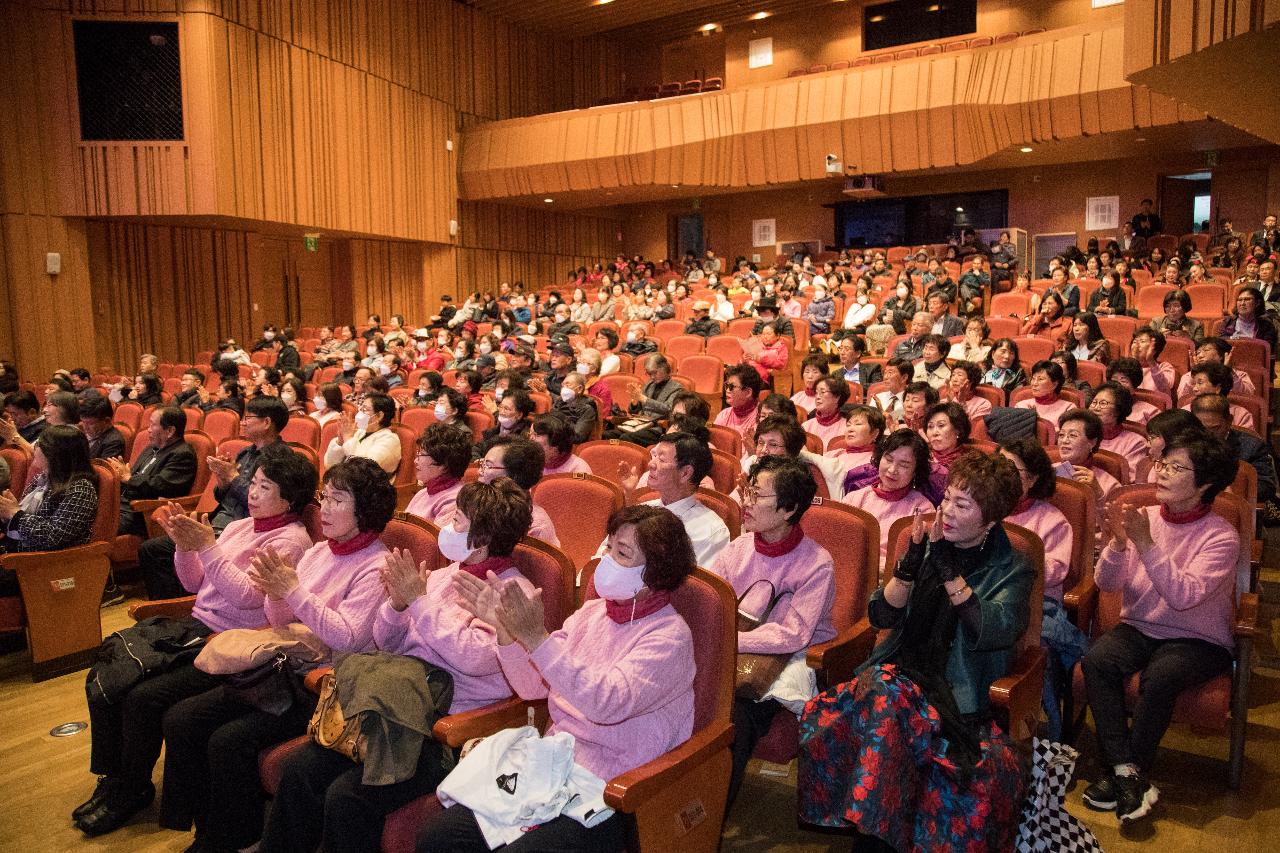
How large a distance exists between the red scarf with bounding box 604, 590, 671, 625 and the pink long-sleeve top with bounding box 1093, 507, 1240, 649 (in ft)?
4.37

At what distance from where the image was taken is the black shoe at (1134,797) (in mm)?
2338

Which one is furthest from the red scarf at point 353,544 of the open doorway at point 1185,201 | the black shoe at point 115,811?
the open doorway at point 1185,201

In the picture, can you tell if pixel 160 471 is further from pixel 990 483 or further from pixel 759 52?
pixel 759 52

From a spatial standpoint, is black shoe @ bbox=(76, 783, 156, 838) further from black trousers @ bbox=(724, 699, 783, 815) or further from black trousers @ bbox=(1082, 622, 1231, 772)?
black trousers @ bbox=(1082, 622, 1231, 772)

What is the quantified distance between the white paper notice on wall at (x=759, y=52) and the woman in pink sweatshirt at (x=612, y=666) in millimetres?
15253

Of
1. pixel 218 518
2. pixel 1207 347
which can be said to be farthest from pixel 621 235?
pixel 218 518

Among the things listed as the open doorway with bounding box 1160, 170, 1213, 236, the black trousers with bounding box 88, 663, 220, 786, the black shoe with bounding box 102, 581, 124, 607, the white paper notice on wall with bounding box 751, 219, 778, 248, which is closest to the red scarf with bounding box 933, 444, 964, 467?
the black trousers with bounding box 88, 663, 220, 786

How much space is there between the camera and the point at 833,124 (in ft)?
40.3

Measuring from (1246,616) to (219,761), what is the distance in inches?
103

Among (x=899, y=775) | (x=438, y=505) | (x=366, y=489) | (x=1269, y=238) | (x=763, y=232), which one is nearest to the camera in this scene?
(x=899, y=775)

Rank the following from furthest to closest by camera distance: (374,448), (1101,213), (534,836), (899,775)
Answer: (1101,213), (374,448), (899,775), (534,836)

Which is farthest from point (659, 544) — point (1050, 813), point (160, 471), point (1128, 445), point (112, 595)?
point (112, 595)

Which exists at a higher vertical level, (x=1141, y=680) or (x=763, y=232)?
(x=763, y=232)

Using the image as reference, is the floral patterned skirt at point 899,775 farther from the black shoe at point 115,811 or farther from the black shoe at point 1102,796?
the black shoe at point 115,811
